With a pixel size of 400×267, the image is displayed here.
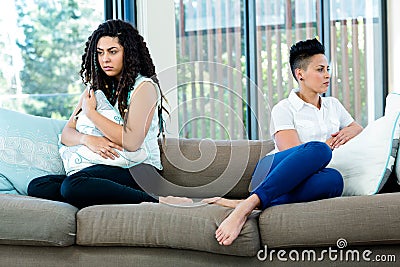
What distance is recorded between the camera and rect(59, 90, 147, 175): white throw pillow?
3.26 metres

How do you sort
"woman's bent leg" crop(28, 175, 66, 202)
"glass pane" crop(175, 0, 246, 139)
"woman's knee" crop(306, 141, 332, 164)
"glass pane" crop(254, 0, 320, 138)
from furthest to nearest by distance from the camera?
"glass pane" crop(254, 0, 320, 138) → "glass pane" crop(175, 0, 246, 139) → "woman's bent leg" crop(28, 175, 66, 202) → "woman's knee" crop(306, 141, 332, 164)

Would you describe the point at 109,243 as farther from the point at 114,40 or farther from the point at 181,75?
the point at 181,75

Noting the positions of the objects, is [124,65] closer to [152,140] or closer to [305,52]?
[152,140]

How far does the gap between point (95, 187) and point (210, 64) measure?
8.81 ft

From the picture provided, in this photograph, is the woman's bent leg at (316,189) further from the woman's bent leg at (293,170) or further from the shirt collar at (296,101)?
the shirt collar at (296,101)

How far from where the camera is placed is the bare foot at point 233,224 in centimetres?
265

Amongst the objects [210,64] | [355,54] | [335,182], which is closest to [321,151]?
[335,182]

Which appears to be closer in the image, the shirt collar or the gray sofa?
the gray sofa

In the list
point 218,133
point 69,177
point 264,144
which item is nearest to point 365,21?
point 218,133

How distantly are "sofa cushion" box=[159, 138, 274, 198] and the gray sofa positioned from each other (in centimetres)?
54

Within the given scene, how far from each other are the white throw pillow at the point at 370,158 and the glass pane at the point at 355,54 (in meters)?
2.65

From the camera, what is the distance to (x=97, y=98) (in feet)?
11.1

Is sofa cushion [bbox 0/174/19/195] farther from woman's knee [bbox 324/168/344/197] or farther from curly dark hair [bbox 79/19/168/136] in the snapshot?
woman's knee [bbox 324/168/344/197]

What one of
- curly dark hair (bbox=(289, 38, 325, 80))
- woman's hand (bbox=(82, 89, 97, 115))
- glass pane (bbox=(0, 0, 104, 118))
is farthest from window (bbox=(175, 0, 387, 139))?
woman's hand (bbox=(82, 89, 97, 115))
